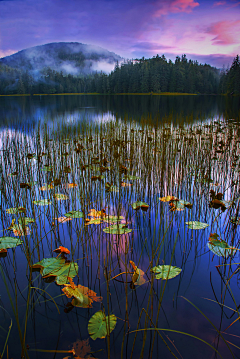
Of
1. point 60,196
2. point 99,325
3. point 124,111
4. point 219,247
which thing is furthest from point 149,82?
point 99,325

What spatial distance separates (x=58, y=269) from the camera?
122cm

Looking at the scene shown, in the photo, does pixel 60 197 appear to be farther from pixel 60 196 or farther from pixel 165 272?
pixel 165 272

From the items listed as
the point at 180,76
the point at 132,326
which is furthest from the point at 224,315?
the point at 180,76

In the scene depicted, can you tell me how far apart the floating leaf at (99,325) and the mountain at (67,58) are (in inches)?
5248

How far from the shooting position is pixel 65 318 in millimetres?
996

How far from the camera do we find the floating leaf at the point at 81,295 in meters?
0.98

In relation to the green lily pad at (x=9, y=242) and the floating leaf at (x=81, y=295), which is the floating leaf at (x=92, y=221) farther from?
the floating leaf at (x=81, y=295)

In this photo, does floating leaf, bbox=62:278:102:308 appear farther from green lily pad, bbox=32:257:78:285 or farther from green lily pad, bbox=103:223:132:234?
green lily pad, bbox=103:223:132:234

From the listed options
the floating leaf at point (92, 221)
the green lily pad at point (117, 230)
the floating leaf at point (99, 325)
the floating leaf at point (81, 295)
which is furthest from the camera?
the floating leaf at point (92, 221)

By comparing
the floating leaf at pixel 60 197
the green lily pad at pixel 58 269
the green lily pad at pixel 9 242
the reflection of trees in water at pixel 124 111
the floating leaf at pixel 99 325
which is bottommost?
the floating leaf at pixel 99 325

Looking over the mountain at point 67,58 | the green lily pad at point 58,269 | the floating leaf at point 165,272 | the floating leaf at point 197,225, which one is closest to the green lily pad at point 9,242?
the green lily pad at point 58,269

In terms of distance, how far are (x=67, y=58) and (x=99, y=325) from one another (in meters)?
174

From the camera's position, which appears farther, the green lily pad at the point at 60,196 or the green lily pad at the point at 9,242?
the green lily pad at the point at 60,196

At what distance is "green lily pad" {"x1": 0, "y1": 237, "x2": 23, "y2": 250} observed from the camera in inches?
56.0
